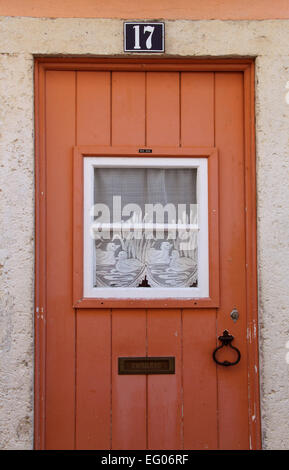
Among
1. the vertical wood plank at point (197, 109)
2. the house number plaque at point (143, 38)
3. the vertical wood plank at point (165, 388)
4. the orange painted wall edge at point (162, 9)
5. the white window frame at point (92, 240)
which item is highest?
the orange painted wall edge at point (162, 9)

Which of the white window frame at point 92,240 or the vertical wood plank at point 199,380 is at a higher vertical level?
the white window frame at point 92,240

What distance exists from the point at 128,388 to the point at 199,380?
0.41 meters

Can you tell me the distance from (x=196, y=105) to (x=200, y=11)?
1.72 ft

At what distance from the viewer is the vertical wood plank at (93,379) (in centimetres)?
284

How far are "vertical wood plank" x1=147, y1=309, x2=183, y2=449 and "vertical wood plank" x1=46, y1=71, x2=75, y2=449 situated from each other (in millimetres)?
456

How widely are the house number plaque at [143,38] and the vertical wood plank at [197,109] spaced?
25cm

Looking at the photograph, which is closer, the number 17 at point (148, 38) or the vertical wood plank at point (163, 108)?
the number 17 at point (148, 38)

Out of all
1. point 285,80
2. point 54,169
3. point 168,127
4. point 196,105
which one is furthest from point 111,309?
point 285,80

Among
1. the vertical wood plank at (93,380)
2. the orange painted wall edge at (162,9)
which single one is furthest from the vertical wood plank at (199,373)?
the orange painted wall edge at (162,9)

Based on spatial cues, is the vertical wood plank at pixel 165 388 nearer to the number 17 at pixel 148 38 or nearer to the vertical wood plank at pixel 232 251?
the vertical wood plank at pixel 232 251

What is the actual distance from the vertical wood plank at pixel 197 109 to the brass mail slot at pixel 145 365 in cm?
128

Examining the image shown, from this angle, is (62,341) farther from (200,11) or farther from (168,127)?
(200,11)

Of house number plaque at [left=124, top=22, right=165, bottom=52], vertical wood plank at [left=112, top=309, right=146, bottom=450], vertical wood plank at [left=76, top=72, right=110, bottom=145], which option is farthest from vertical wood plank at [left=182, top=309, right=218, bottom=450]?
house number plaque at [left=124, top=22, right=165, bottom=52]

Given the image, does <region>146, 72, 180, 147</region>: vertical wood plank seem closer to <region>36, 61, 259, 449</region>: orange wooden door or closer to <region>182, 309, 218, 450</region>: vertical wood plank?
<region>36, 61, 259, 449</region>: orange wooden door
